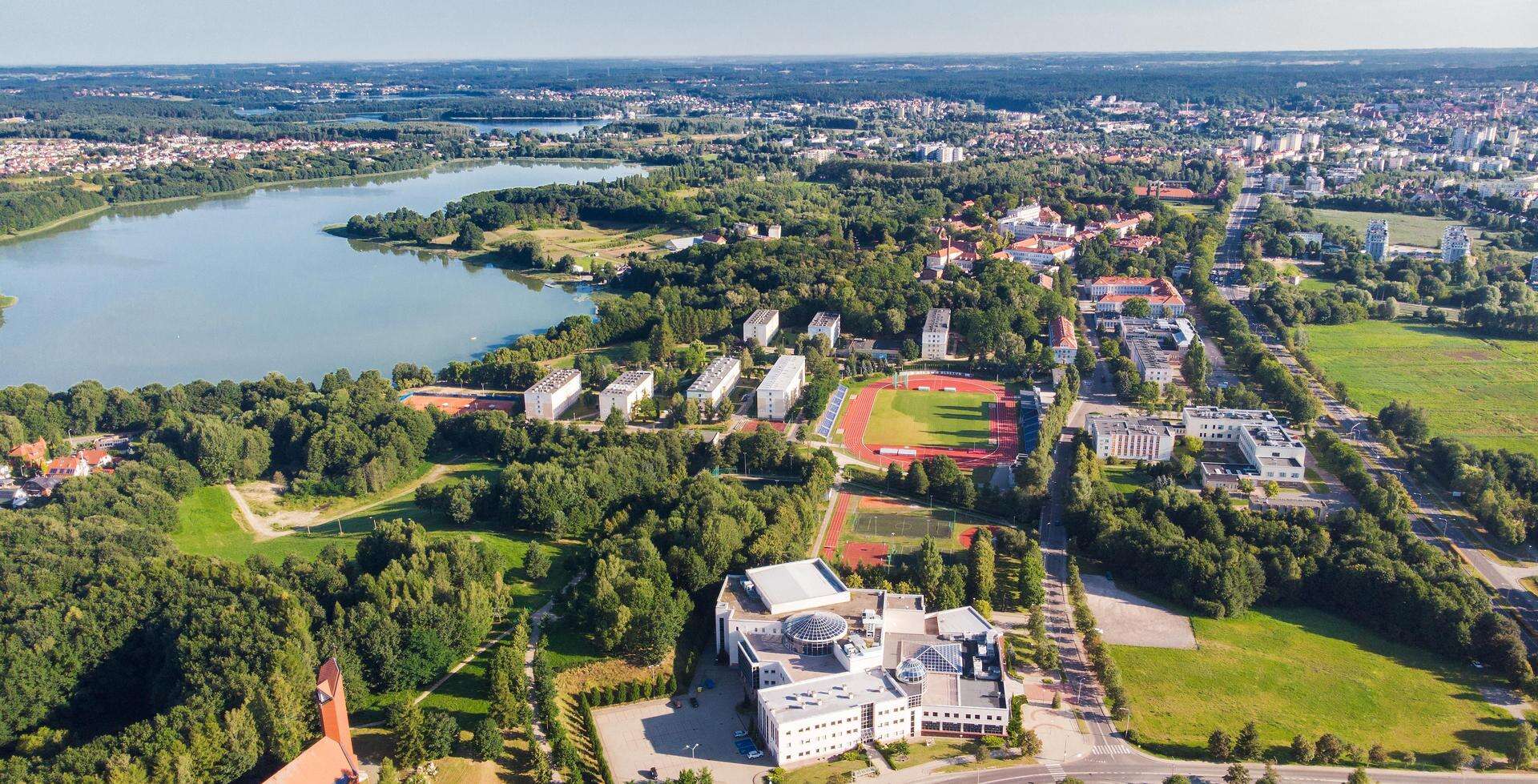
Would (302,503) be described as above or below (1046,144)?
below

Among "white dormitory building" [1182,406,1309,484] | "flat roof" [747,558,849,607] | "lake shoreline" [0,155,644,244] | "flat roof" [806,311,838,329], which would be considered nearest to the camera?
"flat roof" [747,558,849,607]

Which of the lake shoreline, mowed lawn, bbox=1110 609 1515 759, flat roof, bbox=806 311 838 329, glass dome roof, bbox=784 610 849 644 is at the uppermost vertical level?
the lake shoreline

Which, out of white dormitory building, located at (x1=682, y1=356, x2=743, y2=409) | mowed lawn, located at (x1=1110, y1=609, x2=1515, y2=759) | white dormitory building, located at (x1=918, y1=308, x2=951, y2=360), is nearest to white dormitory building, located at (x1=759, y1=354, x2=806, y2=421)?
white dormitory building, located at (x1=682, y1=356, x2=743, y2=409)

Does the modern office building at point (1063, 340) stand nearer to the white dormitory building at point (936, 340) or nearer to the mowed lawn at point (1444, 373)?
the white dormitory building at point (936, 340)

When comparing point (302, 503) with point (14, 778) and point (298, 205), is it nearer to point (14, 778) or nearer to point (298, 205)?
point (14, 778)

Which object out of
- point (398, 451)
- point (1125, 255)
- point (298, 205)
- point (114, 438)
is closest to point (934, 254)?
point (1125, 255)

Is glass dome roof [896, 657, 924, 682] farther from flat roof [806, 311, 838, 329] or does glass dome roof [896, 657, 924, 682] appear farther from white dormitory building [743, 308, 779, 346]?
flat roof [806, 311, 838, 329]

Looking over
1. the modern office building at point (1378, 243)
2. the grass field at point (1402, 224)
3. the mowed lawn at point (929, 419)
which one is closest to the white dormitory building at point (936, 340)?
the mowed lawn at point (929, 419)
